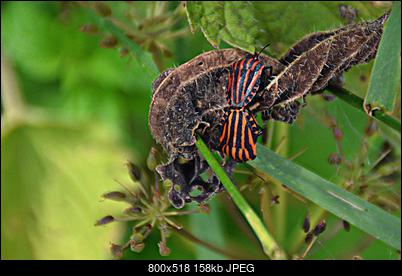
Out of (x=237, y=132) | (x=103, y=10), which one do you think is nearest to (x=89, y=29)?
(x=103, y=10)

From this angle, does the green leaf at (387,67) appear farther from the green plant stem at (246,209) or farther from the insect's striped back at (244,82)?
the green plant stem at (246,209)

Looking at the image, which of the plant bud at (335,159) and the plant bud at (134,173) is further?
the plant bud at (335,159)

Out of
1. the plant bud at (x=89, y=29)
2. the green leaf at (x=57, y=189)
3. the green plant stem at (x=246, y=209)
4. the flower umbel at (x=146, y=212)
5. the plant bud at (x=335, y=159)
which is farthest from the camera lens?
the green leaf at (x=57, y=189)

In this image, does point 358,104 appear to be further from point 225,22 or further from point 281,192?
point 225,22

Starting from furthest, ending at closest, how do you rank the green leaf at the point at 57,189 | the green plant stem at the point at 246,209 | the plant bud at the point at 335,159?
the green leaf at the point at 57,189 < the plant bud at the point at 335,159 < the green plant stem at the point at 246,209

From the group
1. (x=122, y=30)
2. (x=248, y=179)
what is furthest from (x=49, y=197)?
(x=248, y=179)

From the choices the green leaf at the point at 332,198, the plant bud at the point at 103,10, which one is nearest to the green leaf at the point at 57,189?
the plant bud at the point at 103,10

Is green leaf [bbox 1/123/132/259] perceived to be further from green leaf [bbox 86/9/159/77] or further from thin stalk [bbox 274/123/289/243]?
→ thin stalk [bbox 274/123/289/243]
